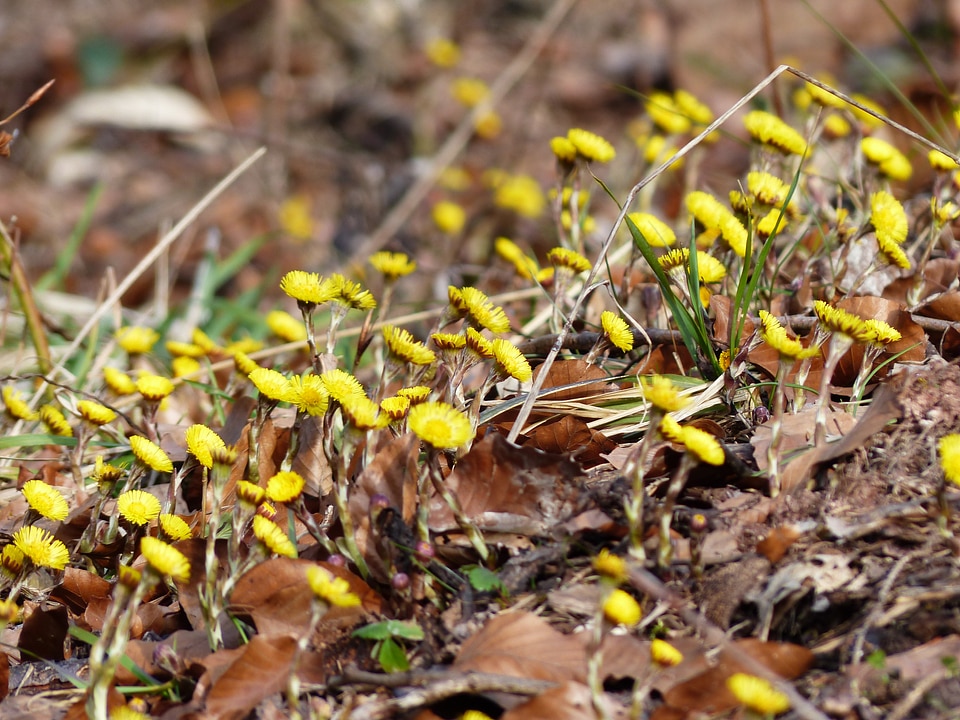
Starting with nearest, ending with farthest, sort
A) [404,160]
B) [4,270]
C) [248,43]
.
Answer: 1. [4,270]
2. [404,160]
3. [248,43]

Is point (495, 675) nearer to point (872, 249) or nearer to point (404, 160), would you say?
point (872, 249)

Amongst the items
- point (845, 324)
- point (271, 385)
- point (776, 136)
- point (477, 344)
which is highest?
point (776, 136)

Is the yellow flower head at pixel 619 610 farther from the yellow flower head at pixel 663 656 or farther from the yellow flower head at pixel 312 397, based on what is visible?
the yellow flower head at pixel 312 397

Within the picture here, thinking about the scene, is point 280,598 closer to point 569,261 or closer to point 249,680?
point 249,680

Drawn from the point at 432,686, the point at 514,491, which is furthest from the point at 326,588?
the point at 514,491

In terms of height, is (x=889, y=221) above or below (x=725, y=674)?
above

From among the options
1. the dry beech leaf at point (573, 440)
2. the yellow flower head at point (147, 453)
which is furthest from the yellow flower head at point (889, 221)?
the yellow flower head at point (147, 453)

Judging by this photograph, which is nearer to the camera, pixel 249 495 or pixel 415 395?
pixel 249 495

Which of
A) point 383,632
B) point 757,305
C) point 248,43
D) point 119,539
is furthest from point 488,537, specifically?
point 248,43
